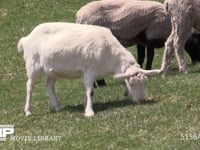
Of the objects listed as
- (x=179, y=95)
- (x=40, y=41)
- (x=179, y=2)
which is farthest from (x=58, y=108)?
(x=179, y=2)

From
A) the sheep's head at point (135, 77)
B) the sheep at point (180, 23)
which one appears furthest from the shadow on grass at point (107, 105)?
the sheep at point (180, 23)

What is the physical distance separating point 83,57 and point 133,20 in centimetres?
421

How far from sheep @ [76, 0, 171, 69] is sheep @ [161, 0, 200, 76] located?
2.06ft

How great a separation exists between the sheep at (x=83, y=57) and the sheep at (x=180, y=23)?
298 centimetres

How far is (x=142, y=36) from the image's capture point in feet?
49.4

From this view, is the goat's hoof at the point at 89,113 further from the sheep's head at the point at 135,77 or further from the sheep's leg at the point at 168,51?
the sheep's leg at the point at 168,51

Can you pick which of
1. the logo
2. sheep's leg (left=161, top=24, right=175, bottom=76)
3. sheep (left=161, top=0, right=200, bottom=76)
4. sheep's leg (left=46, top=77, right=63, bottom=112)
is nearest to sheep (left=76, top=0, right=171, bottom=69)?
sheep (left=161, top=0, right=200, bottom=76)

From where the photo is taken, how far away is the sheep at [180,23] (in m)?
13.8

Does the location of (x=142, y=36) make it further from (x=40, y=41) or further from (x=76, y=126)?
(x=76, y=126)

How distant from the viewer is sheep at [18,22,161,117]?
10891 millimetres

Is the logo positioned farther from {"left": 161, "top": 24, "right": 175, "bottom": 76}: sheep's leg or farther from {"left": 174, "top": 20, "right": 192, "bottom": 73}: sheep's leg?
{"left": 174, "top": 20, "right": 192, "bottom": 73}: sheep's leg

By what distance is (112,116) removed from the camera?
1044 cm

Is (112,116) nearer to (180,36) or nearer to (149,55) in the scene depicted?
(180,36)

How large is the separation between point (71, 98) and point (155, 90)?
5.30 ft
